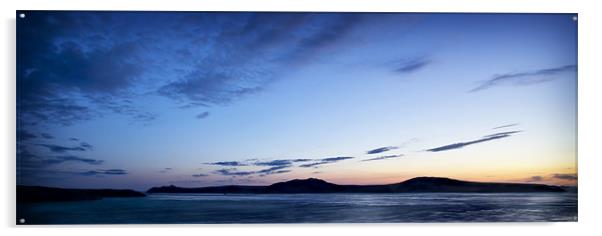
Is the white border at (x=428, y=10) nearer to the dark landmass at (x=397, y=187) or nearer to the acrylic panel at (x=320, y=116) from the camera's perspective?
the acrylic panel at (x=320, y=116)

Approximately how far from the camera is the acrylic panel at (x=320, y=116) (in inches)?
112

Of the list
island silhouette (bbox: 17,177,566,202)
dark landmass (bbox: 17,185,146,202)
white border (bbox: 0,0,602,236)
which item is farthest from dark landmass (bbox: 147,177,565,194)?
dark landmass (bbox: 17,185,146,202)

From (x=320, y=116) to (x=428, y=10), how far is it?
2.30ft

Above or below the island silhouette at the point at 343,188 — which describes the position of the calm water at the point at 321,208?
below

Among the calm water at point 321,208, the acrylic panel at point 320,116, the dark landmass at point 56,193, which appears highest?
the acrylic panel at point 320,116

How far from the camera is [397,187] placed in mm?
2898

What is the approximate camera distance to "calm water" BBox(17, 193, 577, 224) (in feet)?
9.30

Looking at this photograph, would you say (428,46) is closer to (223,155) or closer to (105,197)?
(223,155)

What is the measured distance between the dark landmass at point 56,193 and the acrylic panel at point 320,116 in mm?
13

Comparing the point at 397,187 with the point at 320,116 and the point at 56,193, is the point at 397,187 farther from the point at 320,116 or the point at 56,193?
the point at 56,193

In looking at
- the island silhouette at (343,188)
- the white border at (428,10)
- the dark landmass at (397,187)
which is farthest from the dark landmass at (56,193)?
the dark landmass at (397,187)

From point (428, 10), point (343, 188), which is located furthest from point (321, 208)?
point (428, 10)
